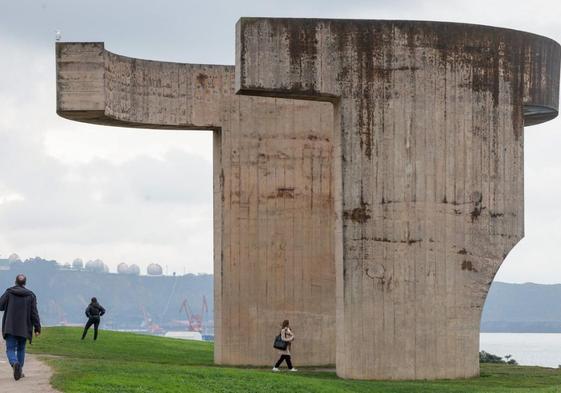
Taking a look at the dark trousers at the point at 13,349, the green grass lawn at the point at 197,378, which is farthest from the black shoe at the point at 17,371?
the green grass lawn at the point at 197,378

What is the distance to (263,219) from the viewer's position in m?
34.9

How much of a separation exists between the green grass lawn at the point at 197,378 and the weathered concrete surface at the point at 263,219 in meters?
1.74

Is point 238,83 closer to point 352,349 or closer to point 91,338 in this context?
point 352,349

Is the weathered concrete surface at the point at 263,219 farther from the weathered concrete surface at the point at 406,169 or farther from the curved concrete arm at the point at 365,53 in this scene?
the curved concrete arm at the point at 365,53

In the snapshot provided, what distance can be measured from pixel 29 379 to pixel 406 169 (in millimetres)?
9775

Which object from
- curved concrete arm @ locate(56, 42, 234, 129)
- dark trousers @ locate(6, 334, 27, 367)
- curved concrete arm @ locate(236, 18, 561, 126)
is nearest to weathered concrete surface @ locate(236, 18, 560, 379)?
curved concrete arm @ locate(236, 18, 561, 126)

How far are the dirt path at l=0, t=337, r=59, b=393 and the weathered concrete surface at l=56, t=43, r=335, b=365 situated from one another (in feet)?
26.4

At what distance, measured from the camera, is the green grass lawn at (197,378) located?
77.6ft

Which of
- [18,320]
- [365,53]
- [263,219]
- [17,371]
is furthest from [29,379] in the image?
[263,219]

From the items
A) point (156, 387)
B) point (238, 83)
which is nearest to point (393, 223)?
point (238, 83)

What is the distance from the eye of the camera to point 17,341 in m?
23.5

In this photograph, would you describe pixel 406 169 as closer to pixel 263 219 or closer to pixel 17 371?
pixel 263 219

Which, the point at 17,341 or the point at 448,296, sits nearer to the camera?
the point at 17,341

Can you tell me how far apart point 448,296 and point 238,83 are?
20.5 feet
